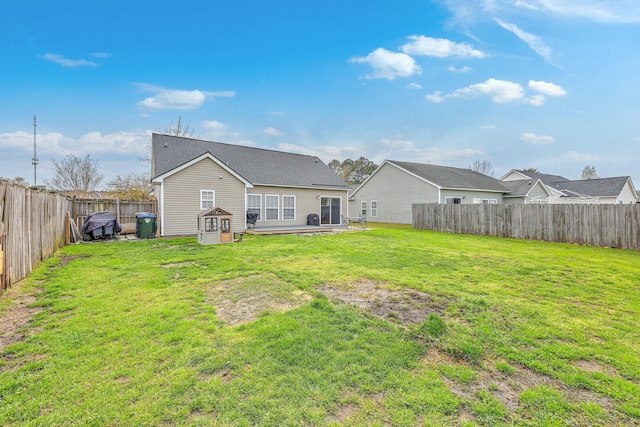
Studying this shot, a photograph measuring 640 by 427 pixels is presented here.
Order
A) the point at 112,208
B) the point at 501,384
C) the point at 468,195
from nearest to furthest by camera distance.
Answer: the point at 501,384, the point at 112,208, the point at 468,195

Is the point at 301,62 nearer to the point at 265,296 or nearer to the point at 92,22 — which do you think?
the point at 92,22

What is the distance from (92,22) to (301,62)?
984 centimetres

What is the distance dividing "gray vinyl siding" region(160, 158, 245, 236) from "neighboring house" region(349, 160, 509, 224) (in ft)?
42.9

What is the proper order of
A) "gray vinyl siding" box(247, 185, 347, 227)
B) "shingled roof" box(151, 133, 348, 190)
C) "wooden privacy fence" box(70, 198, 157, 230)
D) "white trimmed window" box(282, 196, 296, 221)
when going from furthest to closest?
1. "white trimmed window" box(282, 196, 296, 221)
2. "gray vinyl siding" box(247, 185, 347, 227)
3. "shingled roof" box(151, 133, 348, 190)
4. "wooden privacy fence" box(70, 198, 157, 230)

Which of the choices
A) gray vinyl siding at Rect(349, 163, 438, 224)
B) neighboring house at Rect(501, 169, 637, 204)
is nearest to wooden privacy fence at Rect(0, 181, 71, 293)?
gray vinyl siding at Rect(349, 163, 438, 224)

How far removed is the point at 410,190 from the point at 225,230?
15.3 meters

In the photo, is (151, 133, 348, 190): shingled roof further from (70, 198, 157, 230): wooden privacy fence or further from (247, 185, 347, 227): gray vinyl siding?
(70, 198, 157, 230): wooden privacy fence

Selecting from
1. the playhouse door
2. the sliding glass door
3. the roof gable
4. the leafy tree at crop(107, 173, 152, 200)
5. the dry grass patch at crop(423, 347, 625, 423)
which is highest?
the leafy tree at crop(107, 173, 152, 200)

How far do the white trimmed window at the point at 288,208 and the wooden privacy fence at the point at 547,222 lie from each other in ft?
26.4

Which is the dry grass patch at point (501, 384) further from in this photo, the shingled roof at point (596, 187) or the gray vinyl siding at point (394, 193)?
the shingled roof at point (596, 187)

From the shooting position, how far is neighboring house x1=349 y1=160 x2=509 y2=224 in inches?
802

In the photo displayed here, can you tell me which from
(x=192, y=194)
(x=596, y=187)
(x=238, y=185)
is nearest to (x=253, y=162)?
(x=238, y=185)

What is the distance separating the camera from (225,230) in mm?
11062

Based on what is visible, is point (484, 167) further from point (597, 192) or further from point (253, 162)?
point (253, 162)
